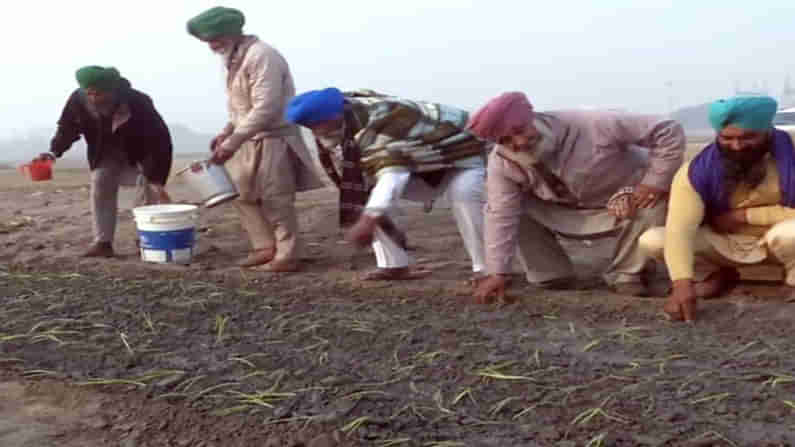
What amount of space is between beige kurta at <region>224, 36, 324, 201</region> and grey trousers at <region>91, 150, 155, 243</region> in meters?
→ 0.83

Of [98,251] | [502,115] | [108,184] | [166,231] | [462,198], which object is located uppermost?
[502,115]

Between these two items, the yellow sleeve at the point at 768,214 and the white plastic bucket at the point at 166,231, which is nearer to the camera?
the yellow sleeve at the point at 768,214

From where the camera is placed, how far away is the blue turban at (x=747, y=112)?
3.43m

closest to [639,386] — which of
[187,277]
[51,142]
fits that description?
[187,277]

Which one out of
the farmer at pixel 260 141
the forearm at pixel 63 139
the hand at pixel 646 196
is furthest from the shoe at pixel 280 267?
the hand at pixel 646 196

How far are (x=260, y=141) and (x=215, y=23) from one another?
678mm

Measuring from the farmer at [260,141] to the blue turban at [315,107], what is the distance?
0.74m

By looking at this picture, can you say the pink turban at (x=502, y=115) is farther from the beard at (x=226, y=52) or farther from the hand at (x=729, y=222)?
the beard at (x=226, y=52)

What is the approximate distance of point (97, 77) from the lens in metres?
5.18

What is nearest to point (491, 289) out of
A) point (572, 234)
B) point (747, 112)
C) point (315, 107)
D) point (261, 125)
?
point (572, 234)

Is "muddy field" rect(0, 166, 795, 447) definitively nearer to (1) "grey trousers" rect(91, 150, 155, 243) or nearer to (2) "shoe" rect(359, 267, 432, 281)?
(2) "shoe" rect(359, 267, 432, 281)

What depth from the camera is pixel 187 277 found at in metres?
4.89

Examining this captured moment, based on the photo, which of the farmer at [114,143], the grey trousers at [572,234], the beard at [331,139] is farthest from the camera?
the farmer at [114,143]

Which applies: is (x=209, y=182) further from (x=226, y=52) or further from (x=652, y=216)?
(x=652, y=216)
